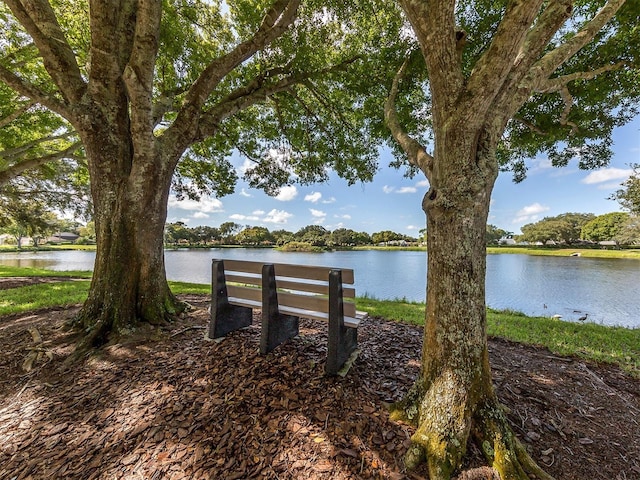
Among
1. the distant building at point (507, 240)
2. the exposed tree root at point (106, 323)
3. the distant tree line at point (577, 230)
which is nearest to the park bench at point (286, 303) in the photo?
the exposed tree root at point (106, 323)

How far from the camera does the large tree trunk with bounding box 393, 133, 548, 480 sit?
187cm

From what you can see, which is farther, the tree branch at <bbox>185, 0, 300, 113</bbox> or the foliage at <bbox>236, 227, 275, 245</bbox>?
the foliage at <bbox>236, 227, 275, 245</bbox>

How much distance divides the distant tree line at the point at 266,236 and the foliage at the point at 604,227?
104 feet

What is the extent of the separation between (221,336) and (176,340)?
0.63 m

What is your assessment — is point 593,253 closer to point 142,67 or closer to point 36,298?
point 142,67

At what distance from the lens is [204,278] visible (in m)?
15.0

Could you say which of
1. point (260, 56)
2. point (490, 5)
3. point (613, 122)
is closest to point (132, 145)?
point (260, 56)

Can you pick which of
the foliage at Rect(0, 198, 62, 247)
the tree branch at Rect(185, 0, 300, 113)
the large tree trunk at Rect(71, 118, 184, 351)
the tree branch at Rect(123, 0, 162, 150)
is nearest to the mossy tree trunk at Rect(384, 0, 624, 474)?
the tree branch at Rect(185, 0, 300, 113)

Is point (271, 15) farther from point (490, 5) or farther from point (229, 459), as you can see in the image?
point (229, 459)

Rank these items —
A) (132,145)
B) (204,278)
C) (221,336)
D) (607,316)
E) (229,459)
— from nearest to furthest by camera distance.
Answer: (229,459)
(221,336)
(132,145)
(607,316)
(204,278)

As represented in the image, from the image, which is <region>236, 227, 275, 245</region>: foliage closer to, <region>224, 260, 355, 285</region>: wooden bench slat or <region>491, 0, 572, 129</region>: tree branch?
<region>224, 260, 355, 285</region>: wooden bench slat

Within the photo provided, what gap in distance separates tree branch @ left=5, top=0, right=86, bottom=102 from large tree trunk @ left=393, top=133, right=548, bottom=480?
16.2ft

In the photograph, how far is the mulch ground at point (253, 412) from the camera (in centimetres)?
178

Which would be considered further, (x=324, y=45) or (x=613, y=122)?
(x=324, y=45)
